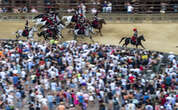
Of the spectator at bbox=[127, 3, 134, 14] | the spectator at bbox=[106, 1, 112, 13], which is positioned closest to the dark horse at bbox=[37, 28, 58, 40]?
the spectator at bbox=[106, 1, 112, 13]

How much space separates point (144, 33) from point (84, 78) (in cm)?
1428

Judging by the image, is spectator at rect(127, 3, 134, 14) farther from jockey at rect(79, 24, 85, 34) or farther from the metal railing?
jockey at rect(79, 24, 85, 34)

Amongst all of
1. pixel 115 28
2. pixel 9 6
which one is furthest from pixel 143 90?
pixel 9 6

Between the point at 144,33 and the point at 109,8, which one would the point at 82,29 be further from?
the point at 109,8

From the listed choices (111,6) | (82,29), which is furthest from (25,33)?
(111,6)

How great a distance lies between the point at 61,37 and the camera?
3888 cm

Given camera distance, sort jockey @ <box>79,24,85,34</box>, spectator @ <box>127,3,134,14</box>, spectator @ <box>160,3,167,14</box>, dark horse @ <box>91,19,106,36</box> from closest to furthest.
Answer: jockey @ <box>79,24,85,34</box>, dark horse @ <box>91,19,106,36</box>, spectator @ <box>127,3,134,14</box>, spectator @ <box>160,3,167,14</box>

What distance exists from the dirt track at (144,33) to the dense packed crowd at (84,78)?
3945mm

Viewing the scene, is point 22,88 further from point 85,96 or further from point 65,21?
point 65,21

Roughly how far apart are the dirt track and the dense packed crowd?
394 cm

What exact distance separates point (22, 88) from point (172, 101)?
8.82 m

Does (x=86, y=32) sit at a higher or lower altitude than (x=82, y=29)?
lower

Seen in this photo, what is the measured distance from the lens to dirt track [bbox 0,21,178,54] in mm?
38031

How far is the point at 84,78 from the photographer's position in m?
28.1
